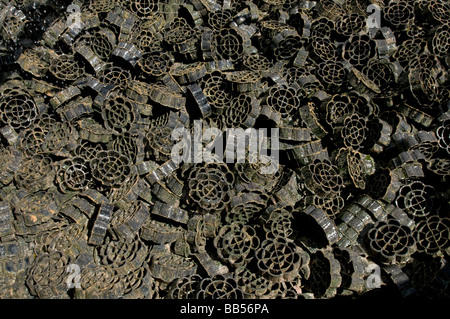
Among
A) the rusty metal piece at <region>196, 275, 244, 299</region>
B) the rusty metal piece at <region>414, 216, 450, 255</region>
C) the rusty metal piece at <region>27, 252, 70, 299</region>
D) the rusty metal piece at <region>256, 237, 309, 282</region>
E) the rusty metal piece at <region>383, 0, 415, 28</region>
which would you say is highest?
the rusty metal piece at <region>383, 0, 415, 28</region>

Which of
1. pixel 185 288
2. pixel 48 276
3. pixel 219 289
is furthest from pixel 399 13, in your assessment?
pixel 48 276

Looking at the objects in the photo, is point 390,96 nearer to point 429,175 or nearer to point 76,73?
point 429,175

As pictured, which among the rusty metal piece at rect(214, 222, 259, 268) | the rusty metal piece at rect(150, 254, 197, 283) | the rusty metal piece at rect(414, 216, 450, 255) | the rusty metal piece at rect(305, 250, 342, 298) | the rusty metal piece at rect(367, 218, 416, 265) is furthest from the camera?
the rusty metal piece at rect(414, 216, 450, 255)

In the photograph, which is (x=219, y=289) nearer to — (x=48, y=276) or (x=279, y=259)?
(x=279, y=259)

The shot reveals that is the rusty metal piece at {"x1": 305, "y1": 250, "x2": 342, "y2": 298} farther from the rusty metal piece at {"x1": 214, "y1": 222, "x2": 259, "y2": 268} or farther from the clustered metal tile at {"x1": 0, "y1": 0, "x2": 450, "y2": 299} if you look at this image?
the rusty metal piece at {"x1": 214, "y1": 222, "x2": 259, "y2": 268}

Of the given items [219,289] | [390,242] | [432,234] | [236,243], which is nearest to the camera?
[219,289]

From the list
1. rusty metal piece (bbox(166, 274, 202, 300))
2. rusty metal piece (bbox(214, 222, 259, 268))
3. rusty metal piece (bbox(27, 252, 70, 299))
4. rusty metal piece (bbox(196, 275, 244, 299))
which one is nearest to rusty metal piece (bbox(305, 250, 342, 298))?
rusty metal piece (bbox(214, 222, 259, 268))

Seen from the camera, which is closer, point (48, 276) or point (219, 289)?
point (219, 289)

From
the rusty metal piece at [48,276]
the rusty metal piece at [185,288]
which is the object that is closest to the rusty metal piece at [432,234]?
the rusty metal piece at [185,288]

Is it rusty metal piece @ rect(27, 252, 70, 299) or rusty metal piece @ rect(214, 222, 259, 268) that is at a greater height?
rusty metal piece @ rect(27, 252, 70, 299)

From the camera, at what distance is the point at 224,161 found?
7.17 meters

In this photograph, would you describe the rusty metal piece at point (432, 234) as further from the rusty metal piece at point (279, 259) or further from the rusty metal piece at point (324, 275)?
the rusty metal piece at point (279, 259)

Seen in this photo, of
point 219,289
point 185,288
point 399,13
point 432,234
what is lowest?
point 432,234

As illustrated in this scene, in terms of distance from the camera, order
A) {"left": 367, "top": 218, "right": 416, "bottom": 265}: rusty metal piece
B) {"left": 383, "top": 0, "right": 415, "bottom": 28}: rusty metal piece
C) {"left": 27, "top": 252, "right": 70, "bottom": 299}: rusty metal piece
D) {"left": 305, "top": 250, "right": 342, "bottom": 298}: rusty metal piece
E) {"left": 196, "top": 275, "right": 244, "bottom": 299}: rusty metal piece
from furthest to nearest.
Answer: {"left": 383, "top": 0, "right": 415, "bottom": 28}: rusty metal piece → {"left": 367, "top": 218, "right": 416, "bottom": 265}: rusty metal piece → {"left": 305, "top": 250, "right": 342, "bottom": 298}: rusty metal piece → {"left": 27, "top": 252, "right": 70, "bottom": 299}: rusty metal piece → {"left": 196, "top": 275, "right": 244, "bottom": 299}: rusty metal piece
